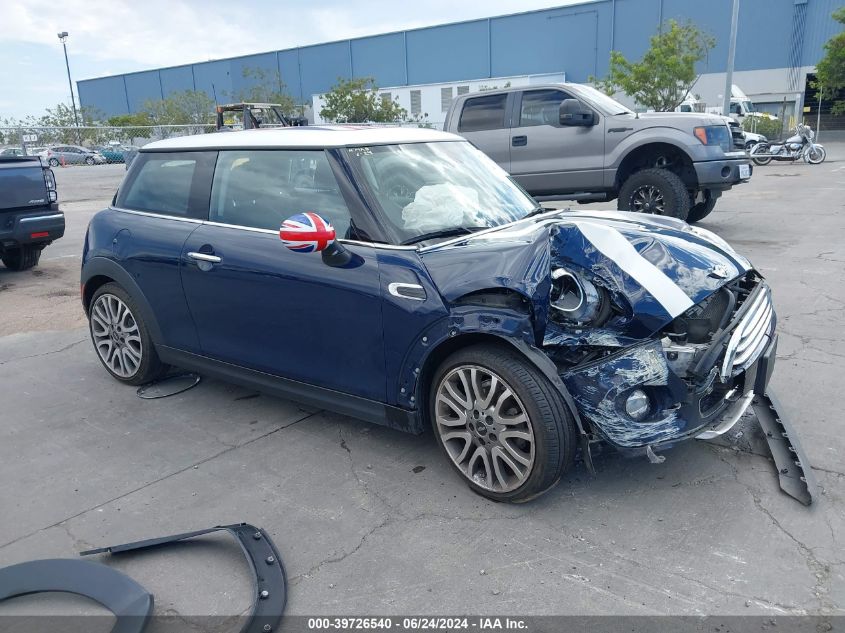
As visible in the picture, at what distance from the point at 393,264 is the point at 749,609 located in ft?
6.81

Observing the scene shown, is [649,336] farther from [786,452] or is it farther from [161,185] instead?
[161,185]

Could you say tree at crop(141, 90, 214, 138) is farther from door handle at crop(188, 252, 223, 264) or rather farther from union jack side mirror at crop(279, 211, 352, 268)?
union jack side mirror at crop(279, 211, 352, 268)

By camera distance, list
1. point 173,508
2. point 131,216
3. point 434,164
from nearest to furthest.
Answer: point 173,508 → point 434,164 → point 131,216

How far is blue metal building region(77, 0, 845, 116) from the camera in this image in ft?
142

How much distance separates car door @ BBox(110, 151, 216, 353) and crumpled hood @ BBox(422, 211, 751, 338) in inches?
71.0

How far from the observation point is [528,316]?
308cm

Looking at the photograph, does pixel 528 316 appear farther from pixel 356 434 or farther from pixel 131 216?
pixel 131 216

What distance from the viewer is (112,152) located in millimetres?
32656

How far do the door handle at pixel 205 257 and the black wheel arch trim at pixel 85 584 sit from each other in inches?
70.2

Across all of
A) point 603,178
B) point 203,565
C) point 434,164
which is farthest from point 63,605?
point 603,178

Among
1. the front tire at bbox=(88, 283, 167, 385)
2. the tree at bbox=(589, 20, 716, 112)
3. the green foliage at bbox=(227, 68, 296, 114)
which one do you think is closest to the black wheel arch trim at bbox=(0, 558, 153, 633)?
the front tire at bbox=(88, 283, 167, 385)

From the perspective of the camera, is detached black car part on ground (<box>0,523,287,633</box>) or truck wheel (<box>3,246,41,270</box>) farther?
truck wheel (<box>3,246,41,270</box>)

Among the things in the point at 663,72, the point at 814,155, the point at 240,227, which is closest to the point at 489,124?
the point at 240,227

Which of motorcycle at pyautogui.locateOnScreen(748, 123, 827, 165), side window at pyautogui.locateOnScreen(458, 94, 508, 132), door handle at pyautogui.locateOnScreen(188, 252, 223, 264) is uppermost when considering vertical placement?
side window at pyautogui.locateOnScreen(458, 94, 508, 132)
